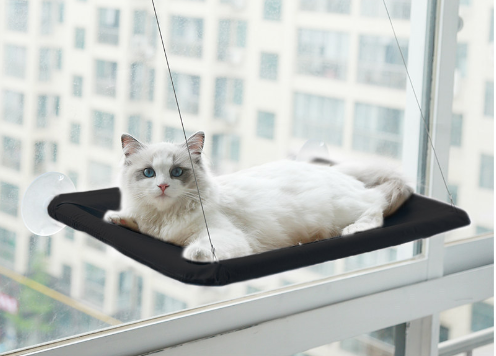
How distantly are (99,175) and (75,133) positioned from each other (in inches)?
5.4

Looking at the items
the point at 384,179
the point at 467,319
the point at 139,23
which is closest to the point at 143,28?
the point at 139,23

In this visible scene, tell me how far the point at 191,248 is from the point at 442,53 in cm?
143

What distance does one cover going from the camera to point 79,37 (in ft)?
4.46

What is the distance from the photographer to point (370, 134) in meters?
2.01

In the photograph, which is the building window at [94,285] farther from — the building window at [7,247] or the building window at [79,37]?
the building window at [79,37]

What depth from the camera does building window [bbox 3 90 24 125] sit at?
1.27 m

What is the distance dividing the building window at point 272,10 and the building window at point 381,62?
1.19 feet

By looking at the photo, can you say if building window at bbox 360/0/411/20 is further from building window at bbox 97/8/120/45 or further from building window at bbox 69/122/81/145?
building window at bbox 69/122/81/145

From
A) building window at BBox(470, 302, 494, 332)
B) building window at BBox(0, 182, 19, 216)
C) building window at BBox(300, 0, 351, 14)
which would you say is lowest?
building window at BBox(470, 302, 494, 332)

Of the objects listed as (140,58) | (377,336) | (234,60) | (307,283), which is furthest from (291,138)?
(377,336)

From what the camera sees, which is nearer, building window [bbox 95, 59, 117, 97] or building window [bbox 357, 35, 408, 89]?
building window [bbox 95, 59, 117, 97]

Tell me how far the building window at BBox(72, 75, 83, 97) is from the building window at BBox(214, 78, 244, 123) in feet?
1.38

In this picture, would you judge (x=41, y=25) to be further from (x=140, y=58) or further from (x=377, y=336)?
(x=377, y=336)

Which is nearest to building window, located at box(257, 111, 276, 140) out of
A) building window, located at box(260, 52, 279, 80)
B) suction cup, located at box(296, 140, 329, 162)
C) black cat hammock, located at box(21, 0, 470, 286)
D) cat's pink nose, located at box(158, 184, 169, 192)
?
building window, located at box(260, 52, 279, 80)
